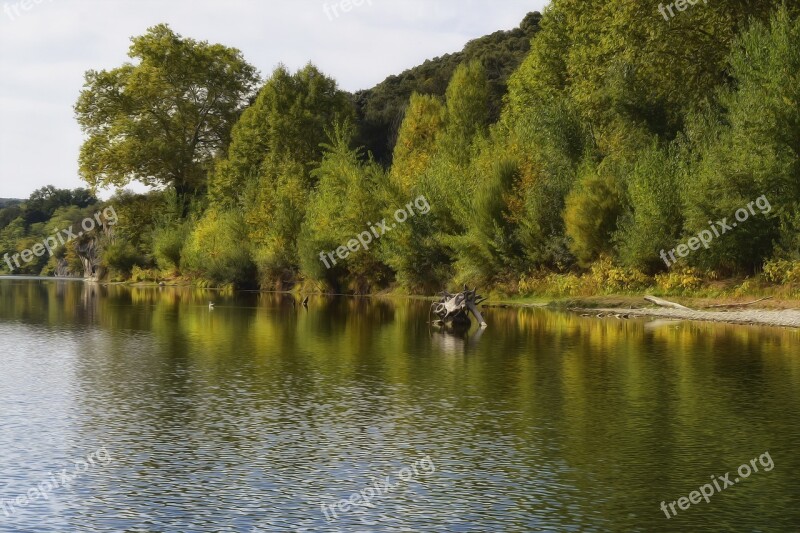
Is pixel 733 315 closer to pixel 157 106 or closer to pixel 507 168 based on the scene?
pixel 507 168

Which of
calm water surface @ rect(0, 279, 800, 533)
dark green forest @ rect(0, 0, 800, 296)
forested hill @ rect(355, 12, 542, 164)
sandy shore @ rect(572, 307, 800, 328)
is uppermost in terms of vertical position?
forested hill @ rect(355, 12, 542, 164)

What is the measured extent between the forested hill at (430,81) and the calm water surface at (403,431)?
84.4 metres

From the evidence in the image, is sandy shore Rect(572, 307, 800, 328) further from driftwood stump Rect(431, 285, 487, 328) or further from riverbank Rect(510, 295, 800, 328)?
driftwood stump Rect(431, 285, 487, 328)

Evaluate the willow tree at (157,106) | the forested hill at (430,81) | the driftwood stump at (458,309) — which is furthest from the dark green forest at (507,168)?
the forested hill at (430,81)

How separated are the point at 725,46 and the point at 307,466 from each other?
156ft

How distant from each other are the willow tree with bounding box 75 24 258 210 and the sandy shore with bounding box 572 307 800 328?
65.3 m

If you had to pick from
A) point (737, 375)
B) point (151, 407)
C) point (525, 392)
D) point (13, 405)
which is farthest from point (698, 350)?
point (13, 405)

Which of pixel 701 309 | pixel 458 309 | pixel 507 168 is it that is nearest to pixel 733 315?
pixel 701 309

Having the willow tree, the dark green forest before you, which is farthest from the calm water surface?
the willow tree

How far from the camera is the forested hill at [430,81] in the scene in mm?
122750

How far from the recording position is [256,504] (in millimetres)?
13836

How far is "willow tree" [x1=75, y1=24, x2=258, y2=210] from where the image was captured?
100188 mm

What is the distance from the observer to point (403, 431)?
19.0 metres

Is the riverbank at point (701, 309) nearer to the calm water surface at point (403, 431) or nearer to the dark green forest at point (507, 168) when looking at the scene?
the dark green forest at point (507, 168)
